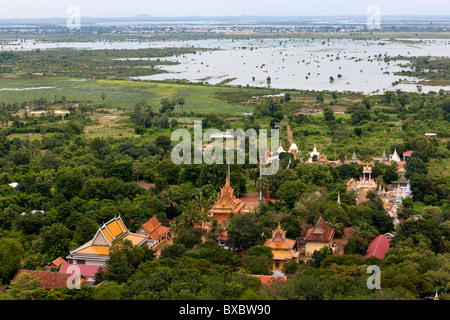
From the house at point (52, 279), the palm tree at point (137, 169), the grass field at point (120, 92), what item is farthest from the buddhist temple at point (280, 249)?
the grass field at point (120, 92)

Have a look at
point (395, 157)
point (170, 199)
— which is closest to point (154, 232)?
point (170, 199)

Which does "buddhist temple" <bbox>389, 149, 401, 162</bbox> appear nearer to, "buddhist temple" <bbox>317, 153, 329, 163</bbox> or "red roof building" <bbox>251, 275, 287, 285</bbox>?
"buddhist temple" <bbox>317, 153, 329, 163</bbox>

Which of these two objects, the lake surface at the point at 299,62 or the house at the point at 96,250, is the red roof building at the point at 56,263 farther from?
the lake surface at the point at 299,62

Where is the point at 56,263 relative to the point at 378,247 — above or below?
below

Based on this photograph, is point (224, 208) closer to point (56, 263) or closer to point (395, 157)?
point (56, 263)

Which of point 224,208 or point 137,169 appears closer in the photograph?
point 224,208
